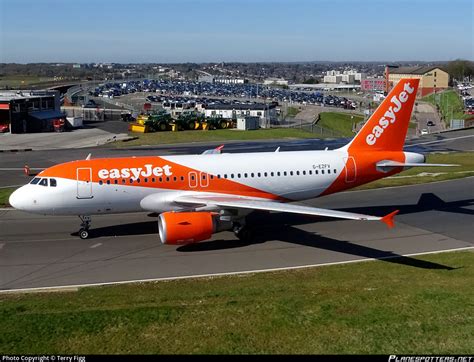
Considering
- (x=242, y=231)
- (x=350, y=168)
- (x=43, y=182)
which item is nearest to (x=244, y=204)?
(x=242, y=231)

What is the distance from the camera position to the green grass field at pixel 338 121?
12571 cm

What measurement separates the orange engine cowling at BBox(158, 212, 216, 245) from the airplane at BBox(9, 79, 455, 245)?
0.16 feet

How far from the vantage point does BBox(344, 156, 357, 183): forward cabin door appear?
107ft

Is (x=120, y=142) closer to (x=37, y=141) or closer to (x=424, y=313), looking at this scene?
(x=37, y=141)

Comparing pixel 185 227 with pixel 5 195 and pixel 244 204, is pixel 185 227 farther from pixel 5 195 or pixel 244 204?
pixel 5 195

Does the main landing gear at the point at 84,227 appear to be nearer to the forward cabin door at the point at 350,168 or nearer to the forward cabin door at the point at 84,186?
the forward cabin door at the point at 84,186

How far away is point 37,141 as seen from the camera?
8094 cm

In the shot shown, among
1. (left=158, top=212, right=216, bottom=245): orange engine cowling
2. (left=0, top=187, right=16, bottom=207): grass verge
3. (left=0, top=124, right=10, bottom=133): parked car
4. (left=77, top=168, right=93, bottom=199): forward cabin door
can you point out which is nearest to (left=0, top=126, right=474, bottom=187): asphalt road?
(left=0, top=187, right=16, bottom=207): grass verge

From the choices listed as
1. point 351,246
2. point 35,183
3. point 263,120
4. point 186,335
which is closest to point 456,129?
point 263,120

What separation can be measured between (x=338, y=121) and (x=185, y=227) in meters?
112

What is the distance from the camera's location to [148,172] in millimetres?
29828

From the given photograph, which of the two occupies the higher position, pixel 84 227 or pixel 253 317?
pixel 253 317

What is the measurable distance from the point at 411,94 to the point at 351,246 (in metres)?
11.2

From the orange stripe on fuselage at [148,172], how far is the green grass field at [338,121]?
93789 millimetres
